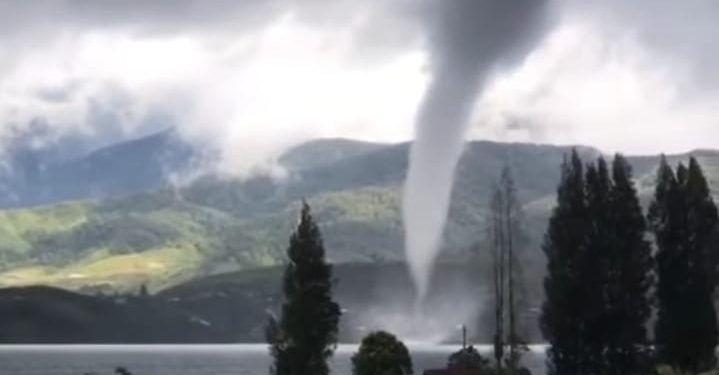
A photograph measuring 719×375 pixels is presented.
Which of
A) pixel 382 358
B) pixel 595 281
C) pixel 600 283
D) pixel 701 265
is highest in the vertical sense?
pixel 701 265

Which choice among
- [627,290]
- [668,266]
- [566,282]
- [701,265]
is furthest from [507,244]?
[701,265]

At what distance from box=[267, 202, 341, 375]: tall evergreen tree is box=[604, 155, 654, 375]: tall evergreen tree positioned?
2571cm

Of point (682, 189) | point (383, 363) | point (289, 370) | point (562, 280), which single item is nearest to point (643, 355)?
point (562, 280)

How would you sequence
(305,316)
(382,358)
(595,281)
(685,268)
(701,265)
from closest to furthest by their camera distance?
(382,358) < (685,268) < (701,265) < (595,281) < (305,316)

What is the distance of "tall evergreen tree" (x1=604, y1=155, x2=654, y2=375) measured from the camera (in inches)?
4124

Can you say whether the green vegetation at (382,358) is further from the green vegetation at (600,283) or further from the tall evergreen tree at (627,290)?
the tall evergreen tree at (627,290)

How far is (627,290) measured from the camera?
347 ft

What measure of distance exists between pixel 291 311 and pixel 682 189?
128 feet

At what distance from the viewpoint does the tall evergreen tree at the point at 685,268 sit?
103 metres

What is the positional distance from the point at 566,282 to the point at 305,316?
24706 mm

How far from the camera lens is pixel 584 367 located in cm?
10562

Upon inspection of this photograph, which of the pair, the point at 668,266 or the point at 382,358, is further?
the point at 668,266

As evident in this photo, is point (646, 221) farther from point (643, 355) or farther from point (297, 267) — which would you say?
point (297, 267)

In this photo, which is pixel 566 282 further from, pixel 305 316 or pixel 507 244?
pixel 507 244
